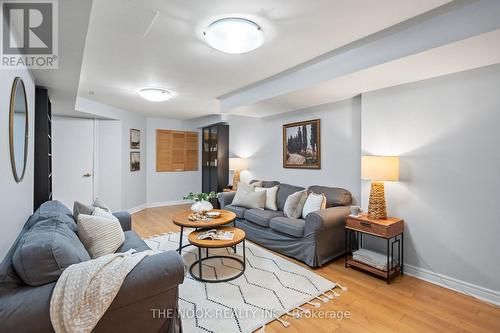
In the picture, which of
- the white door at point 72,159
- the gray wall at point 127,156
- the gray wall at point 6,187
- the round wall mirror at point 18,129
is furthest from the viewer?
the gray wall at point 127,156

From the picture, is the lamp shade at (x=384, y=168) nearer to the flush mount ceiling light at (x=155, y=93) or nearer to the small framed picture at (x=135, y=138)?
the flush mount ceiling light at (x=155, y=93)

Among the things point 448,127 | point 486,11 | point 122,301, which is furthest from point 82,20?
point 448,127

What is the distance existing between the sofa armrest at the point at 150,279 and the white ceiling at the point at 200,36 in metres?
1.78

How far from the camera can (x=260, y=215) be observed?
3586 millimetres

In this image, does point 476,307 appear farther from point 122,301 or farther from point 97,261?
point 97,261

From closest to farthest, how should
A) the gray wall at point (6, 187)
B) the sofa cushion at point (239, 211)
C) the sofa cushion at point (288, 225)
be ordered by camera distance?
the gray wall at point (6, 187), the sofa cushion at point (288, 225), the sofa cushion at point (239, 211)

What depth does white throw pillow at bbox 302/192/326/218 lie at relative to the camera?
10.6 ft

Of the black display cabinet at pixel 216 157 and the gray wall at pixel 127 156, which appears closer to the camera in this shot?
the gray wall at pixel 127 156

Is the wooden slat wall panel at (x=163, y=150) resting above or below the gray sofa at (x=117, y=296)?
above

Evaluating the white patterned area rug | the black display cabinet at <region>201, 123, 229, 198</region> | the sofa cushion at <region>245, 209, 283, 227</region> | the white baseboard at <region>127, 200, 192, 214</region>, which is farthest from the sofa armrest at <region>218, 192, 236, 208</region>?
the white baseboard at <region>127, 200, 192, 214</region>

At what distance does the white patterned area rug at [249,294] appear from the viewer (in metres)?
1.92

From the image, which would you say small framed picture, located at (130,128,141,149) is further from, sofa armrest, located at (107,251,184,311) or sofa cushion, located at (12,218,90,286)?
sofa armrest, located at (107,251,184,311)

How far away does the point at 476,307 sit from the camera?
215cm

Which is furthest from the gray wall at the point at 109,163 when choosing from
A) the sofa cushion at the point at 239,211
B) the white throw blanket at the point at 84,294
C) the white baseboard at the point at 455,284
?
the white baseboard at the point at 455,284
